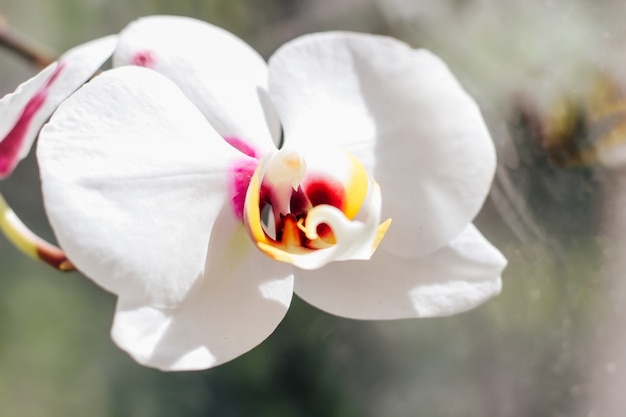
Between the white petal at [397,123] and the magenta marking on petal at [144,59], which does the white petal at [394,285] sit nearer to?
the white petal at [397,123]

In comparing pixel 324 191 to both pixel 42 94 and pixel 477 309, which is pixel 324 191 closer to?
pixel 42 94

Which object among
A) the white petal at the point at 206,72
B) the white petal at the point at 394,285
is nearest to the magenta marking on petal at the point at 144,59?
the white petal at the point at 206,72

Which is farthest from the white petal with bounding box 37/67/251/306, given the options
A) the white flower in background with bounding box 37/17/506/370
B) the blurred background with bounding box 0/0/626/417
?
the blurred background with bounding box 0/0/626/417

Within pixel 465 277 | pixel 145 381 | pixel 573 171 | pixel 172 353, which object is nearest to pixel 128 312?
pixel 172 353

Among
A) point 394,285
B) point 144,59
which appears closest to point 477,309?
point 394,285

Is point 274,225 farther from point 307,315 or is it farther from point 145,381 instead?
point 145,381

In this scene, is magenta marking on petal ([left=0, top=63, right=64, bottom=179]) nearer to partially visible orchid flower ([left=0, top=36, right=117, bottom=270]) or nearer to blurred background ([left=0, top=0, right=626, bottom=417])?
partially visible orchid flower ([left=0, top=36, right=117, bottom=270])
